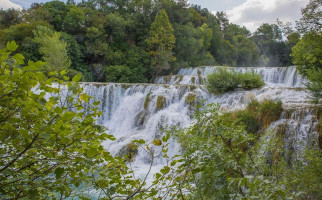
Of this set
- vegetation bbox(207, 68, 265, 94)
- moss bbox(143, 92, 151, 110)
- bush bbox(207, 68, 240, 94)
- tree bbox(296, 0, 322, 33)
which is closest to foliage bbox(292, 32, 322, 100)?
tree bbox(296, 0, 322, 33)

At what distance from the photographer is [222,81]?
413 inches

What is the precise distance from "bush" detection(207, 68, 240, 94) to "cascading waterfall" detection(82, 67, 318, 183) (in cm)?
29

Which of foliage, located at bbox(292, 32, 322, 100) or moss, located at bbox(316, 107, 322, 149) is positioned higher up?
foliage, located at bbox(292, 32, 322, 100)

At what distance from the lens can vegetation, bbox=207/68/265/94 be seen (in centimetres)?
1029

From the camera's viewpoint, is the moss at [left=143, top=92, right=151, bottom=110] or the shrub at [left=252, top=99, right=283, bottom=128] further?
the moss at [left=143, top=92, right=151, bottom=110]

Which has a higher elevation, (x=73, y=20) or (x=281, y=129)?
(x=73, y=20)

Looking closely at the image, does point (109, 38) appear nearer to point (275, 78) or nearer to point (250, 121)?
point (275, 78)

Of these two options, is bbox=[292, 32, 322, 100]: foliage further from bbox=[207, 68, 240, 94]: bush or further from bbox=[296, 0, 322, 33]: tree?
bbox=[207, 68, 240, 94]: bush

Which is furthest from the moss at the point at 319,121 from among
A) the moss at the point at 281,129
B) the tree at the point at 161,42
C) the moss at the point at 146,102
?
the tree at the point at 161,42

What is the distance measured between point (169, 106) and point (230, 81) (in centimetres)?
313

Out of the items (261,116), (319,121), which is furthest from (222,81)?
(319,121)

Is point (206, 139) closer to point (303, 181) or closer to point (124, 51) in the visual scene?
point (303, 181)

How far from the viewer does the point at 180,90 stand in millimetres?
11383

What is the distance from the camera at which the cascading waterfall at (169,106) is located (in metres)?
6.08
